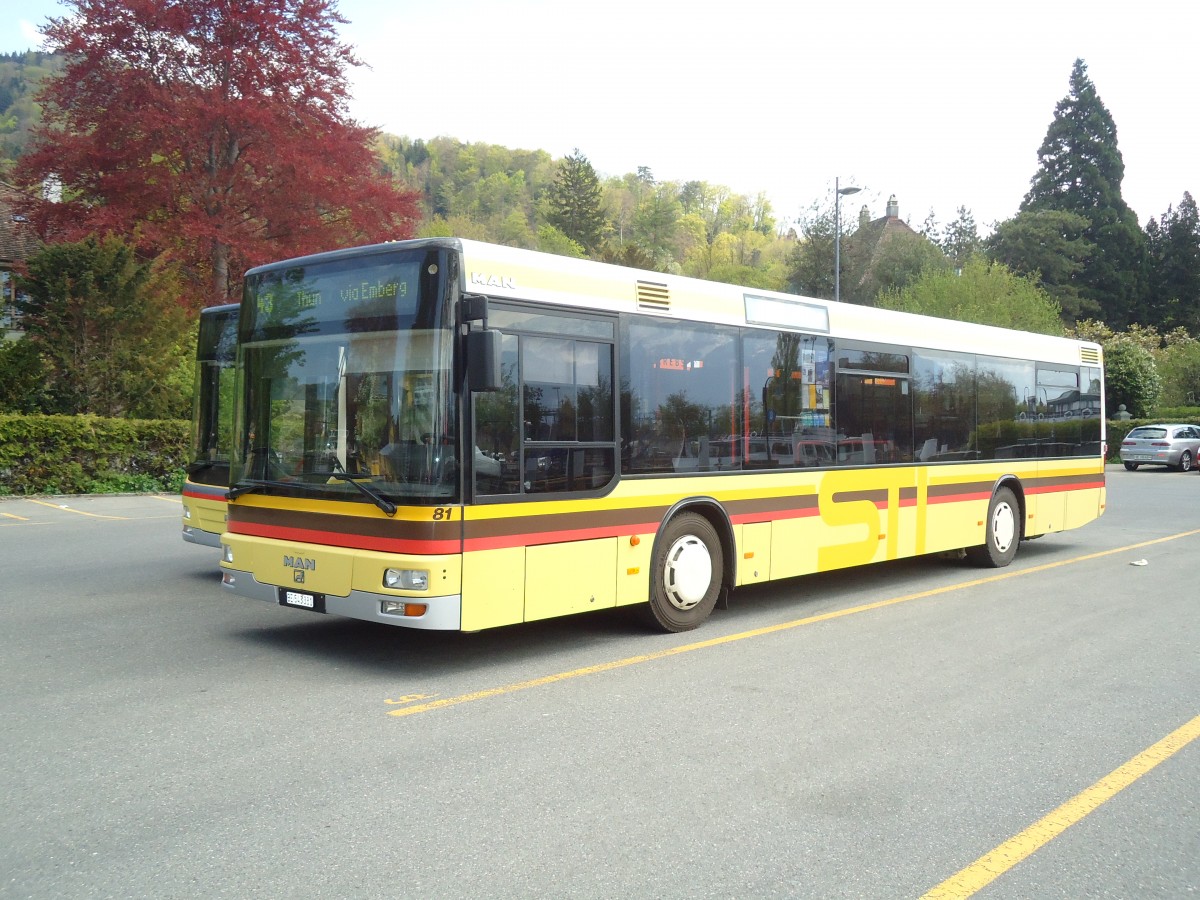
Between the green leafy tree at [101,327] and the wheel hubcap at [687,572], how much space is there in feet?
57.9

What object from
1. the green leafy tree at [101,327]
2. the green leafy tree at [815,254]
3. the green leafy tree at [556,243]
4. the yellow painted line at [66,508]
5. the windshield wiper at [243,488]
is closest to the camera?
the windshield wiper at [243,488]

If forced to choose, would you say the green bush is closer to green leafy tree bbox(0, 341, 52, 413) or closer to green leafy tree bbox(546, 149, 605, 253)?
green leafy tree bbox(0, 341, 52, 413)

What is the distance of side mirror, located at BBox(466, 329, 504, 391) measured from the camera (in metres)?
6.55

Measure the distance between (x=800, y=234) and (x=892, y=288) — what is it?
781 cm

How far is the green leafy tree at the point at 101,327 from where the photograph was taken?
2161cm

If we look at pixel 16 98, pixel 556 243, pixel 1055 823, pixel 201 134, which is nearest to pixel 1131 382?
pixel 201 134

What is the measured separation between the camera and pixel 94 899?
3.60 metres

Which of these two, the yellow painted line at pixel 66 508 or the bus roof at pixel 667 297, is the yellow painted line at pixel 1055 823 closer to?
the bus roof at pixel 667 297

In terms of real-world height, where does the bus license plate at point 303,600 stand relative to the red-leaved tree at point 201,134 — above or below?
below

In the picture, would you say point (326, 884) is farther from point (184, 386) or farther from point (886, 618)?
point (184, 386)

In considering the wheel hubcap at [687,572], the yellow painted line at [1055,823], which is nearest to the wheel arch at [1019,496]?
the wheel hubcap at [687,572]

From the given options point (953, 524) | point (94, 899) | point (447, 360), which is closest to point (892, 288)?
point (953, 524)

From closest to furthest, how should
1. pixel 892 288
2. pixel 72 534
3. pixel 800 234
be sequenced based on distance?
pixel 72 534 < pixel 892 288 < pixel 800 234

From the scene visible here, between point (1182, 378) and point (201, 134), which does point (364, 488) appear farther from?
point (1182, 378)
